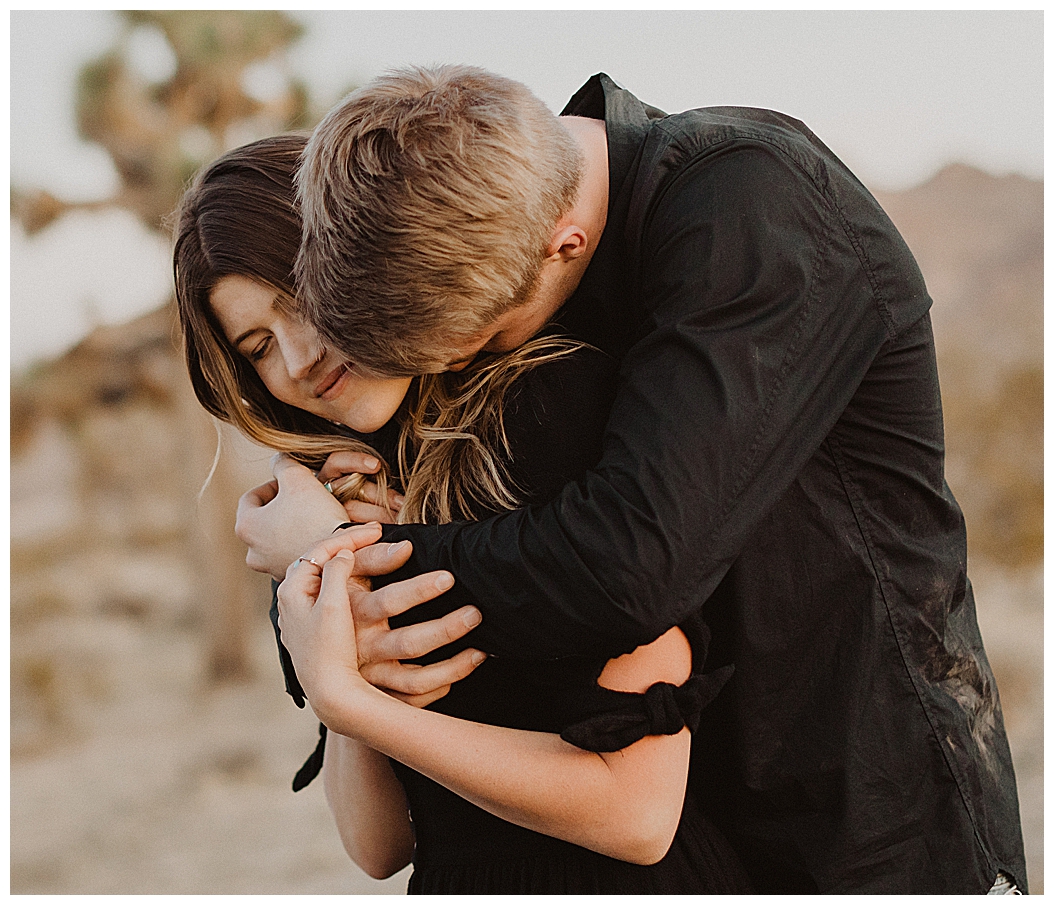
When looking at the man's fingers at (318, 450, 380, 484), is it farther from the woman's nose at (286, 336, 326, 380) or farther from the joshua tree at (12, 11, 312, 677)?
the joshua tree at (12, 11, 312, 677)

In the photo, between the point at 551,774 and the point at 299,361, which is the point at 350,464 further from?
the point at 551,774

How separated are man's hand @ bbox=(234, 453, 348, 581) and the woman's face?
10 centimetres

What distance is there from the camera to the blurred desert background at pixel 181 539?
19.9 ft

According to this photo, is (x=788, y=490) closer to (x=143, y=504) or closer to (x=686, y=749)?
(x=686, y=749)

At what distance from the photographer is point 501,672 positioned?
1188 millimetres

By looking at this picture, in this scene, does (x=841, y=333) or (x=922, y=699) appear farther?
(x=922, y=699)

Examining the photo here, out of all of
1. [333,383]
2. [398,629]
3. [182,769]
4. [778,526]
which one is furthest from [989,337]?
[398,629]

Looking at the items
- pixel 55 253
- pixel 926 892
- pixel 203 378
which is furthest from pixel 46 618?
pixel 926 892

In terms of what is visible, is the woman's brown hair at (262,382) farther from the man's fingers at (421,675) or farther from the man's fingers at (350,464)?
the man's fingers at (421,675)

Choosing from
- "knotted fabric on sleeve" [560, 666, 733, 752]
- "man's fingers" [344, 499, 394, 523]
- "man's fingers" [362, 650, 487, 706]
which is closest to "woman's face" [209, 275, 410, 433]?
"man's fingers" [344, 499, 394, 523]

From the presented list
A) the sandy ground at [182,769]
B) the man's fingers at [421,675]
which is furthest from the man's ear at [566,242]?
the sandy ground at [182,769]

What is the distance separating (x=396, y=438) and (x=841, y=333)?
60 cm

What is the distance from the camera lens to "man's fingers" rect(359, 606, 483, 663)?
1.10m

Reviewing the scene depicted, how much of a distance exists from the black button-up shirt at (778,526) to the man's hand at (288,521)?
0.17 meters
